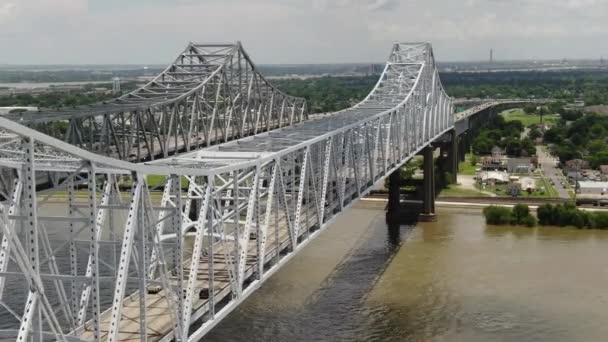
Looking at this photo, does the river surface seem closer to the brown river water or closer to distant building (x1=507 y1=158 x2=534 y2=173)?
the brown river water

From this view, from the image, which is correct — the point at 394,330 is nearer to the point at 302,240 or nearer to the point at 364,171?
the point at 302,240

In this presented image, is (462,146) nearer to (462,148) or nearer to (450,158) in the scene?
(462,148)

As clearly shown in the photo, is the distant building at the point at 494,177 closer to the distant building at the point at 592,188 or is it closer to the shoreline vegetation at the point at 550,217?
the distant building at the point at 592,188

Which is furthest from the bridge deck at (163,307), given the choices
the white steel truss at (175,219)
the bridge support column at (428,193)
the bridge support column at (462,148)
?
the bridge support column at (462,148)

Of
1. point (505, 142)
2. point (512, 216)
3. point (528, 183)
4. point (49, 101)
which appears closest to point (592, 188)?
point (528, 183)

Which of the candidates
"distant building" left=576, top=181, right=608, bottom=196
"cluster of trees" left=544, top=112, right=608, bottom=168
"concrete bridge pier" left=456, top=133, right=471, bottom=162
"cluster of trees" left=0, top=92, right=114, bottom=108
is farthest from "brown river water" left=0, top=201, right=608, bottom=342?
"cluster of trees" left=0, top=92, right=114, bottom=108

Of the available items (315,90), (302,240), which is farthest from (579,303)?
(315,90)
